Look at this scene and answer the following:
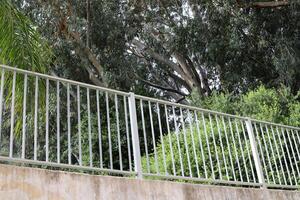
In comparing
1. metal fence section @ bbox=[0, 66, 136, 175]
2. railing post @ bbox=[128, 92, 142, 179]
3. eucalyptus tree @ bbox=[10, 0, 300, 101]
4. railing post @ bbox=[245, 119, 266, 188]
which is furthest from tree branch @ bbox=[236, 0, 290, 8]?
railing post @ bbox=[128, 92, 142, 179]

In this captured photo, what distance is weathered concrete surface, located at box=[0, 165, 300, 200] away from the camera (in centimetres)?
300

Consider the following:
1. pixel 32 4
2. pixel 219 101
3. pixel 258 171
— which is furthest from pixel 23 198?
pixel 32 4

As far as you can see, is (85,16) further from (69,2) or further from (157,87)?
(157,87)

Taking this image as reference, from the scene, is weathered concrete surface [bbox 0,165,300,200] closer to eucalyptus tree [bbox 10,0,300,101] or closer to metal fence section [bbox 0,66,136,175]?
metal fence section [bbox 0,66,136,175]

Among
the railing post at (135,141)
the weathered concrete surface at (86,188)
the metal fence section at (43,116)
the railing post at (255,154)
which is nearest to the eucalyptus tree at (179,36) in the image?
the railing post at (255,154)

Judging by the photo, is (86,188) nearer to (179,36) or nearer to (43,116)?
(43,116)

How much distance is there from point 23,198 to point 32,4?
8.49 meters

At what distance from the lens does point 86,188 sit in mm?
3371

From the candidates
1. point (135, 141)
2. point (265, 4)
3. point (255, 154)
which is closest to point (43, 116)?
point (135, 141)

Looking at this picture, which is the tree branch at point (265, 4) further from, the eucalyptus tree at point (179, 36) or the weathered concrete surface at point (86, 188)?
the weathered concrete surface at point (86, 188)

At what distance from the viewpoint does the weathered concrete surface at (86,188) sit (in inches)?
118

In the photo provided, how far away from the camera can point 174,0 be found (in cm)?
1076

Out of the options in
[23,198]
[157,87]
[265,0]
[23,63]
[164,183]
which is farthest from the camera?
[157,87]

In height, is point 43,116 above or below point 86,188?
above
